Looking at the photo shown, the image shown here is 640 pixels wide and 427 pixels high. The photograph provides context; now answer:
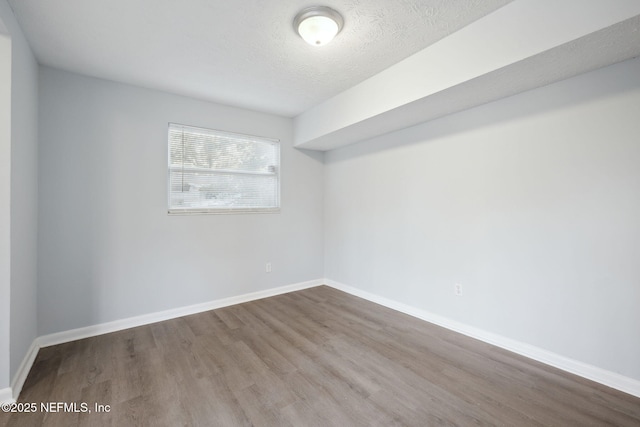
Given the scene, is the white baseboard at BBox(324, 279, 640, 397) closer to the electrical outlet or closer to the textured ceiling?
the electrical outlet

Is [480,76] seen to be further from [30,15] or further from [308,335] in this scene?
[30,15]

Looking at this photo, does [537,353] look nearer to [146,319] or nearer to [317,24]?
[317,24]

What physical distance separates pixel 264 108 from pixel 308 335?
278 cm

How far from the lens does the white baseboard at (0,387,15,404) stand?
168 cm

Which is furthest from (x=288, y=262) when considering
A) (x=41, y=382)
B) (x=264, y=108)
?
(x=41, y=382)

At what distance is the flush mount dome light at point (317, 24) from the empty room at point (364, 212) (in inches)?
0.6

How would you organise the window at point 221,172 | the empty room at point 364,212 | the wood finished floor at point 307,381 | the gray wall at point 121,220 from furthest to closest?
the window at point 221,172
the gray wall at point 121,220
the empty room at point 364,212
the wood finished floor at point 307,381

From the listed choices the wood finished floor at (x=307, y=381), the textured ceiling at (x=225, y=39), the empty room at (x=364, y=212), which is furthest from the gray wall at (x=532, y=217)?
the textured ceiling at (x=225, y=39)

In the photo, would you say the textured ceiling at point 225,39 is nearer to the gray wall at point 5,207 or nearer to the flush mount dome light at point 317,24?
the flush mount dome light at point 317,24

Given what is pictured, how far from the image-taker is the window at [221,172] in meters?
3.11

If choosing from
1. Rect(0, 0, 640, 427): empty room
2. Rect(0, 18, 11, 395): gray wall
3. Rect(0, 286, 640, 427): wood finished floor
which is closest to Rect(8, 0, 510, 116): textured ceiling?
Rect(0, 0, 640, 427): empty room

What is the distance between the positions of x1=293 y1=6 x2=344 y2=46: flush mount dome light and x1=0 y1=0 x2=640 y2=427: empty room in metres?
0.01

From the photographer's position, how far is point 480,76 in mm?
1917

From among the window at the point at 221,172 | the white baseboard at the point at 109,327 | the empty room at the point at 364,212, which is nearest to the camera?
the empty room at the point at 364,212
